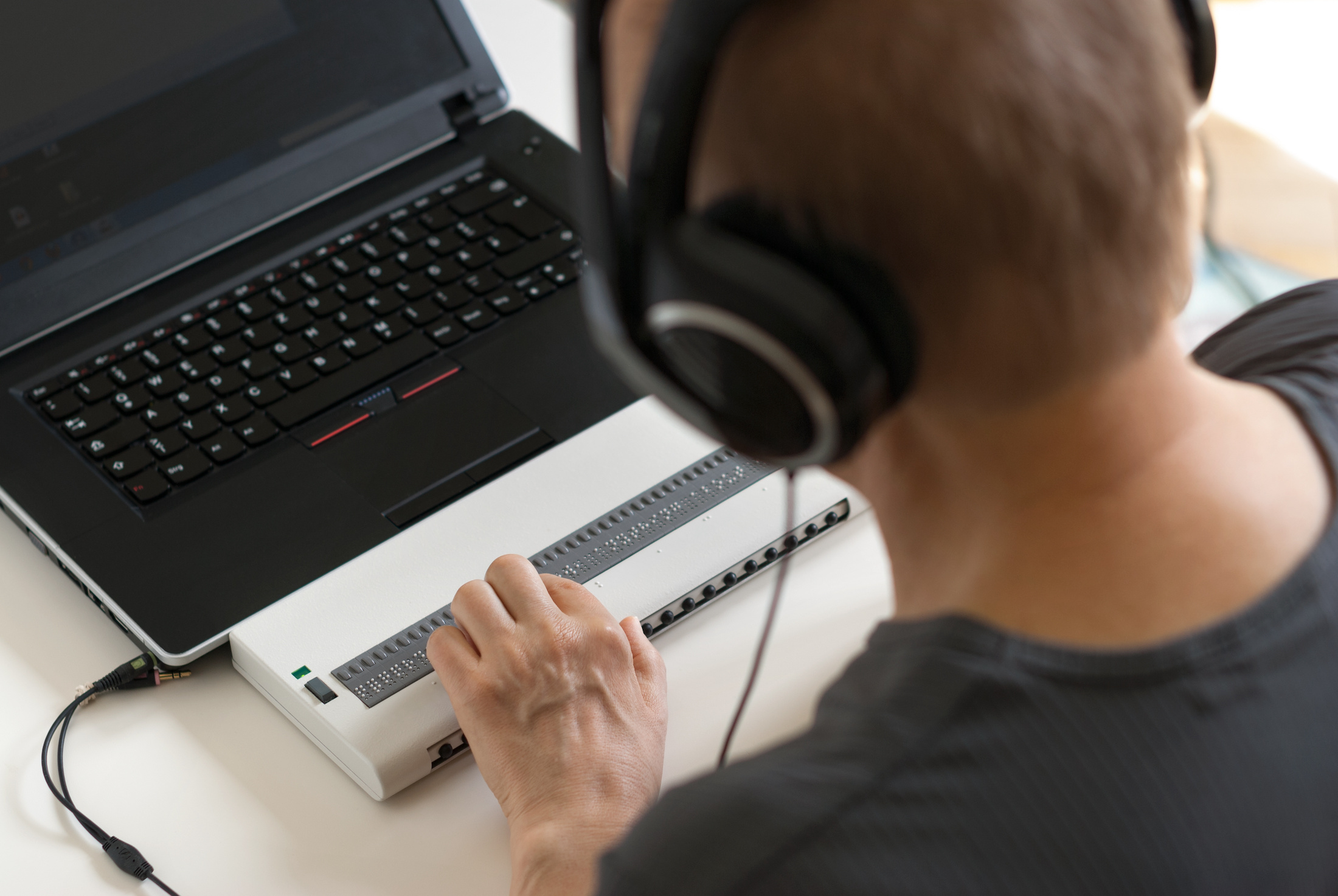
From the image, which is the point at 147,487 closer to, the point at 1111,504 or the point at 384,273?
the point at 384,273

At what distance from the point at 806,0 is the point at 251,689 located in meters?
0.60

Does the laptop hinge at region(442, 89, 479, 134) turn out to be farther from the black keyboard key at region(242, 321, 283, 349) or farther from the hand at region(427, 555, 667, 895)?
the hand at region(427, 555, 667, 895)

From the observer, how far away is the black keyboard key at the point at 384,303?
3.32 feet

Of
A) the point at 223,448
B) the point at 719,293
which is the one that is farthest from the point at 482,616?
the point at 719,293

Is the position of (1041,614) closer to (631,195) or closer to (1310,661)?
(1310,661)

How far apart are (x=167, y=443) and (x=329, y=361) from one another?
13 centimetres

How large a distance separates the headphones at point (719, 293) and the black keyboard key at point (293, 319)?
1.78ft

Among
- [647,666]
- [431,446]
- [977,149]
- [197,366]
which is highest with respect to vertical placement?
[977,149]

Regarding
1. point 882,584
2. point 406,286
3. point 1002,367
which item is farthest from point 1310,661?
point 406,286

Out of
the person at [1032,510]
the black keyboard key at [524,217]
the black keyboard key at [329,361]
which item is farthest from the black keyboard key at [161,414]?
the person at [1032,510]

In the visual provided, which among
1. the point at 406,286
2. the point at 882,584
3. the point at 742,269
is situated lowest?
the point at 882,584

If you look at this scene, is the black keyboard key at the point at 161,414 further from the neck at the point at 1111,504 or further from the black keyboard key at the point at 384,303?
the neck at the point at 1111,504

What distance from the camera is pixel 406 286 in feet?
3.37

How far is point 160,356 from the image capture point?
38.4 inches
